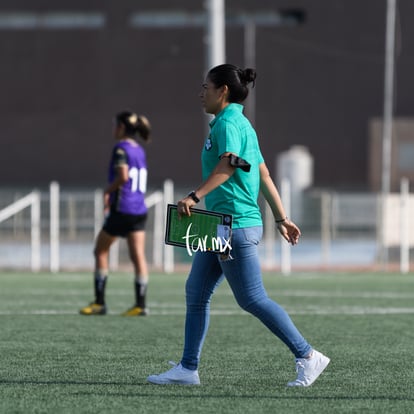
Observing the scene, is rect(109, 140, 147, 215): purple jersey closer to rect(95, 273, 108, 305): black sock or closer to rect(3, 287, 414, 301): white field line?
rect(95, 273, 108, 305): black sock

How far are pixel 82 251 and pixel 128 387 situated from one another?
58.1 feet

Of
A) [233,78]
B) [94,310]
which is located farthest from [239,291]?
[94,310]

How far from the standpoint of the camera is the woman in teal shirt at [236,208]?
692 cm

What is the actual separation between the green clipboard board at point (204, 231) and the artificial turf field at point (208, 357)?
2.79 feet

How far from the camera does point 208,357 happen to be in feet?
28.7

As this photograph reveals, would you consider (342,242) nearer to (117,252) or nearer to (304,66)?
(117,252)

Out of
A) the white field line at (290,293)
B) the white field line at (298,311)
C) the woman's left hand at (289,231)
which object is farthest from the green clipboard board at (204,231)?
the white field line at (290,293)

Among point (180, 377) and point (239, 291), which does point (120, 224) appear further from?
point (239, 291)

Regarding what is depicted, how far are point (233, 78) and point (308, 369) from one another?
1.76 m

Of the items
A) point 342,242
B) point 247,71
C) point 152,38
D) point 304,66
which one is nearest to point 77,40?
point 152,38

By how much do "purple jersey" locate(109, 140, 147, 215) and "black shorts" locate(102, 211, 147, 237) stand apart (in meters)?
0.05

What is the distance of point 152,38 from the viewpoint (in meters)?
49.3

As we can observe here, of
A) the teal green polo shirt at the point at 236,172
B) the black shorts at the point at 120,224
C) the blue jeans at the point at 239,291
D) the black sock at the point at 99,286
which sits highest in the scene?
the teal green polo shirt at the point at 236,172

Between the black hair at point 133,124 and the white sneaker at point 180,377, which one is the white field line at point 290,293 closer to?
the black hair at point 133,124
